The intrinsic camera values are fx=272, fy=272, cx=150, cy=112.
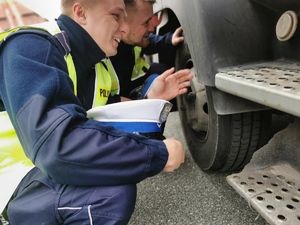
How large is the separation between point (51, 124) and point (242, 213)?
2.30ft

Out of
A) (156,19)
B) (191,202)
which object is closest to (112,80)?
(156,19)

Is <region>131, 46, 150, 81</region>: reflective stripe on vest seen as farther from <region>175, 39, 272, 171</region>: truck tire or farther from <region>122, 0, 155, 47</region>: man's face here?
<region>175, 39, 272, 171</region>: truck tire

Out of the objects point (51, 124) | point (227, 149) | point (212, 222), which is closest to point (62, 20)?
point (51, 124)

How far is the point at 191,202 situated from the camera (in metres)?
1.01

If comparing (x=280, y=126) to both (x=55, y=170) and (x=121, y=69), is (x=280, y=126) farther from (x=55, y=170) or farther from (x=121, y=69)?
(x=55, y=170)

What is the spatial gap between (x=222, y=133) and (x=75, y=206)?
1.65ft

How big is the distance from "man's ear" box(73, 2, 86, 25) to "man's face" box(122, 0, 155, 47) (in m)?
0.44

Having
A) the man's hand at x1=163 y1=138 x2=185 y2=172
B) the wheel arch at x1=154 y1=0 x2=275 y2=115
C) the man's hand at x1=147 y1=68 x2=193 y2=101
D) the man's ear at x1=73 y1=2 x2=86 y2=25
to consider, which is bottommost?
the man's hand at x1=163 y1=138 x2=185 y2=172

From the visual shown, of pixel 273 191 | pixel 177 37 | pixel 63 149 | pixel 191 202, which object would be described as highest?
pixel 177 37

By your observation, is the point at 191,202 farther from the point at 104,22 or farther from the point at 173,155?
the point at 104,22

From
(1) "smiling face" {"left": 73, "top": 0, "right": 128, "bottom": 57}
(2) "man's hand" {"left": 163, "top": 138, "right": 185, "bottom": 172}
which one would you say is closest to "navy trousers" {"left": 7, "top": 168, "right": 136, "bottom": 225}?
(2) "man's hand" {"left": 163, "top": 138, "right": 185, "bottom": 172}

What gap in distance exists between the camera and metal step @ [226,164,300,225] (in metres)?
0.63

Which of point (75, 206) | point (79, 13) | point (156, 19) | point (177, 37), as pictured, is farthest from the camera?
point (156, 19)

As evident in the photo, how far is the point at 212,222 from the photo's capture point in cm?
90
